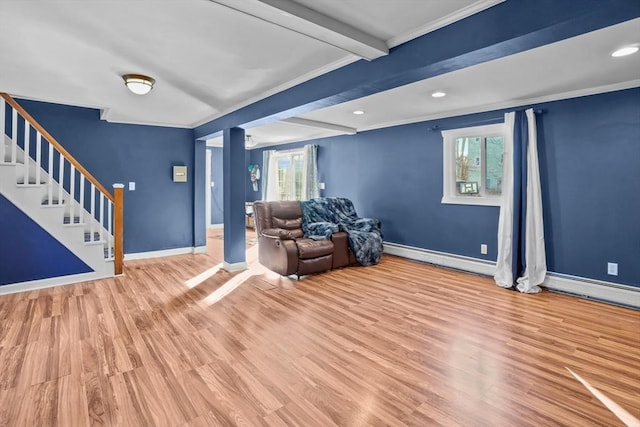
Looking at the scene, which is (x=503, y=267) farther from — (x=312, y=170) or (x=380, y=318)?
(x=312, y=170)

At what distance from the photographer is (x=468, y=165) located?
4.99m

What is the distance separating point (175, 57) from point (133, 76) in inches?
29.5

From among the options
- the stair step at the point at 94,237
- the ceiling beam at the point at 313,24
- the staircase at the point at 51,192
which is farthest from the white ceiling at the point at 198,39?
the stair step at the point at 94,237

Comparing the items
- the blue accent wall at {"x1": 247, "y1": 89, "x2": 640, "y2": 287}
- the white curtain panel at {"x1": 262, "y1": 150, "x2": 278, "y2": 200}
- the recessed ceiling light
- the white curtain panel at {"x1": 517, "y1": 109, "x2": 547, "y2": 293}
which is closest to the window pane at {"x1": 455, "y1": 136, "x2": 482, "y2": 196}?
the blue accent wall at {"x1": 247, "y1": 89, "x2": 640, "y2": 287}

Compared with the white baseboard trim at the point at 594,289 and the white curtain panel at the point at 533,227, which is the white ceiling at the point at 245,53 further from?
the white baseboard trim at the point at 594,289

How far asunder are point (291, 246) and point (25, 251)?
126 inches

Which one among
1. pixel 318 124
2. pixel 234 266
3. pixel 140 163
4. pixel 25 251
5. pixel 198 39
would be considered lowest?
pixel 234 266

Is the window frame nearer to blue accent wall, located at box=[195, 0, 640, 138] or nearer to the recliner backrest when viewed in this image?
the recliner backrest

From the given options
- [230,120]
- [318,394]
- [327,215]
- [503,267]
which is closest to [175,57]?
[230,120]

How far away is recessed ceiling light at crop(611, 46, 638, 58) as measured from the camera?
2.58 m

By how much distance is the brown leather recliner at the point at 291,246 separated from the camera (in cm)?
442

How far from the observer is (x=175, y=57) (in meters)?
2.87

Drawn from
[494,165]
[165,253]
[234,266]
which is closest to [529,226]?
[494,165]

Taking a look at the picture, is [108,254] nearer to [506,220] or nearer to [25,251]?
[25,251]
